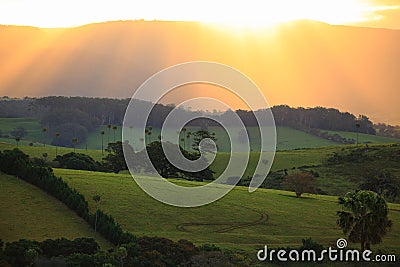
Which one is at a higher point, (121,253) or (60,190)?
(60,190)

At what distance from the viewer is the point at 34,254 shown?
56.5 metres

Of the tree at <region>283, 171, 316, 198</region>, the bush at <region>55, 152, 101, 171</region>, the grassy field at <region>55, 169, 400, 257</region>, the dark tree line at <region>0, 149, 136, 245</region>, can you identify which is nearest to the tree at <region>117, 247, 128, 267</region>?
the dark tree line at <region>0, 149, 136, 245</region>

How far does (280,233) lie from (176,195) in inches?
889

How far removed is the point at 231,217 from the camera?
89.1 meters

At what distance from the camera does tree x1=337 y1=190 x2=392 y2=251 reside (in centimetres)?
6319

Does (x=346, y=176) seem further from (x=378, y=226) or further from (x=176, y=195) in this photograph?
(x=378, y=226)

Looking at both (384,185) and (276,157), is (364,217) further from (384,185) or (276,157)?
(276,157)

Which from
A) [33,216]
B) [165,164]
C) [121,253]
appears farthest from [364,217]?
[165,164]

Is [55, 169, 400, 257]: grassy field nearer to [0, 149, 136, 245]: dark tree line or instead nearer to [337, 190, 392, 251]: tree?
[0, 149, 136, 245]: dark tree line

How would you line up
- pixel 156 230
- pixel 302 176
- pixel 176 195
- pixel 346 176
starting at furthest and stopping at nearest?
pixel 346 176 → pixel 302 176 → pixel 176 195 → pixel 156 230

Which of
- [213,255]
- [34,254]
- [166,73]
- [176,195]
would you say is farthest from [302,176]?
[34,254]

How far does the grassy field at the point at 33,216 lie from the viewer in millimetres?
71812

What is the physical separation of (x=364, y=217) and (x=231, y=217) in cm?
2839

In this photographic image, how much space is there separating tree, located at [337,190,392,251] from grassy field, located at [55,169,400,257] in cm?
883
